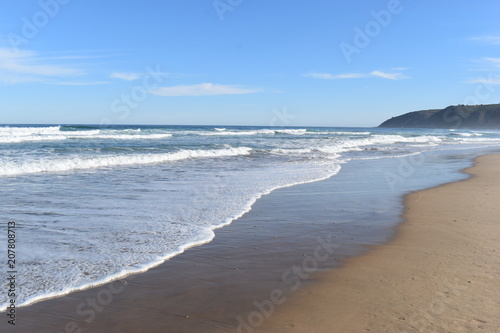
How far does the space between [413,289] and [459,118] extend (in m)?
143

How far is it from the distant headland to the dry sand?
129 m

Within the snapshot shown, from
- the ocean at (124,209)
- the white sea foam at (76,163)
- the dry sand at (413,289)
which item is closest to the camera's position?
the dry sand at (413,289)

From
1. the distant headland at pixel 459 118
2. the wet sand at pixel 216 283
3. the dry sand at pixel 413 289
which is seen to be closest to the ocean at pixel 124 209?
the wet sand at pixel 216 283

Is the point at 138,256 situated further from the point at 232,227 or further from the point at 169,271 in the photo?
the point at 232,227

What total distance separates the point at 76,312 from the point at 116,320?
419 mm

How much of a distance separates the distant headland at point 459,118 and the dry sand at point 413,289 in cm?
12852

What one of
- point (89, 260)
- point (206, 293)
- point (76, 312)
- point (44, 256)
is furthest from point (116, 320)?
point (44, 256)

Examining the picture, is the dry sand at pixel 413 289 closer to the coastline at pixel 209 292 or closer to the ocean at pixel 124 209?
the coastline at pixel 209 292

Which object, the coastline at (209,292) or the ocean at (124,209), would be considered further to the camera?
the ocean at (124,209)

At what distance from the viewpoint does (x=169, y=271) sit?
4.60 meters

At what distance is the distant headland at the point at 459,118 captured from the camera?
122 metres

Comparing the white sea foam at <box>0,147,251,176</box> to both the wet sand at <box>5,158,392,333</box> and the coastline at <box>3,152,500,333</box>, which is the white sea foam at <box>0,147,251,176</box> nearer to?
the wet sand at <box>5,158,392,333</box>

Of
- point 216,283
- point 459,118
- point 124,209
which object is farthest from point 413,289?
point 459,118

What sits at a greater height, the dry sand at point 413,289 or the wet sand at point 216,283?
the wet sand at point 216,283
